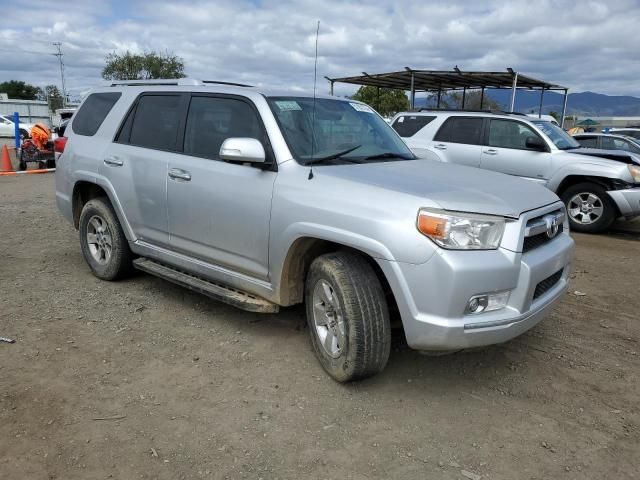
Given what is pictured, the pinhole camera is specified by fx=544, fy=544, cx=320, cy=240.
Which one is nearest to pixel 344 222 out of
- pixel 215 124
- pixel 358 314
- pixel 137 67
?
pixel 358 314

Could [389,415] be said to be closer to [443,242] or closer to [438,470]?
[438,470]

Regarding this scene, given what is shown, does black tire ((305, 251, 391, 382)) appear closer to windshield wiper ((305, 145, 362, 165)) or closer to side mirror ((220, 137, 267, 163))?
windshield wiper ((305, 145, 362, 165))

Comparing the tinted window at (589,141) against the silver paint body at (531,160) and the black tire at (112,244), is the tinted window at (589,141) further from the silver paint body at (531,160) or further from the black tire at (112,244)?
the black tire at (112,244)

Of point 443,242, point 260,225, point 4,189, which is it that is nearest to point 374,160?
point 260,225

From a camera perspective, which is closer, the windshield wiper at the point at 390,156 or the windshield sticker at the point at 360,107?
the windshield wiper at the point at 390,156

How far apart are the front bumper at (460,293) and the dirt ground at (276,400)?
54 cm

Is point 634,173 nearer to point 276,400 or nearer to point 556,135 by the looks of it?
point 556,135

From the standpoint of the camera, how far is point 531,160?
8828 millimetres

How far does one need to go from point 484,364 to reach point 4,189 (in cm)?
1084

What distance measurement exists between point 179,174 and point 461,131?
650 centimetres

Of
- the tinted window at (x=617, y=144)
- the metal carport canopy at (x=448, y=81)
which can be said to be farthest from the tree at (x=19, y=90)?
the tinted window at (x=617, y=144)

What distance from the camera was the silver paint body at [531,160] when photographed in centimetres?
823

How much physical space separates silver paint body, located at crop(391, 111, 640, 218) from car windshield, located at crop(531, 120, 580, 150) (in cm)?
16

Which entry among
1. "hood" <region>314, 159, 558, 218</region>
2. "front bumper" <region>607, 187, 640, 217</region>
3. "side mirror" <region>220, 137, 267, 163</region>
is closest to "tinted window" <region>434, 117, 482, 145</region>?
"front bumper" <region>607, 187, 640, 217</region>
